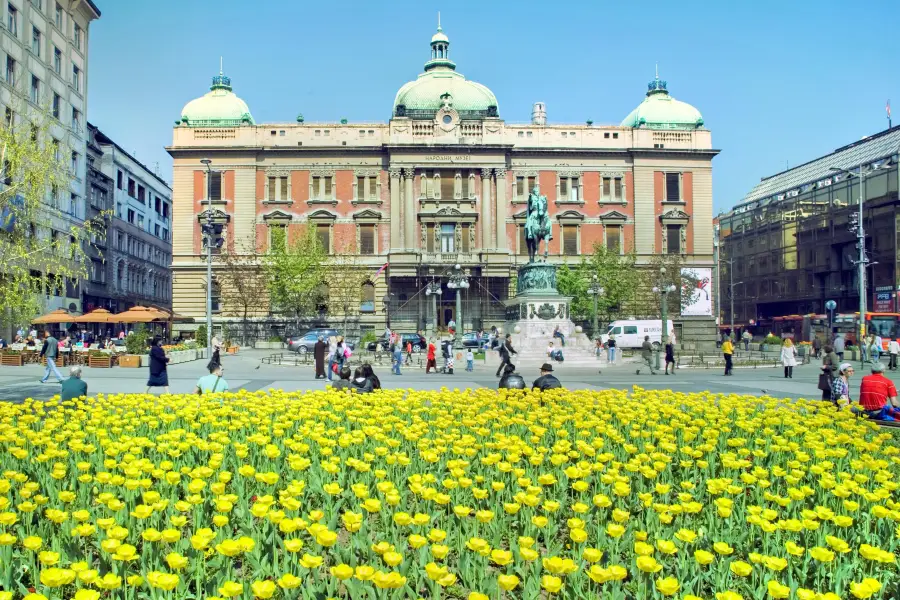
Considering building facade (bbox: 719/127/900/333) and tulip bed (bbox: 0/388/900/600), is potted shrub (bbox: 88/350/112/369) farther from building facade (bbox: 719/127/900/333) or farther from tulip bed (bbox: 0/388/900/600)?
building facade (bbox: 719/127/900/333)

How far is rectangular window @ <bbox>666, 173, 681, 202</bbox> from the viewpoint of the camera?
7138 cm

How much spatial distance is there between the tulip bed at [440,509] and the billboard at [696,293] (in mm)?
60046

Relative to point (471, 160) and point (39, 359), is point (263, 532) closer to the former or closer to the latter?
point (39, 359)

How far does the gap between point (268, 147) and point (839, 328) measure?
5219 cm

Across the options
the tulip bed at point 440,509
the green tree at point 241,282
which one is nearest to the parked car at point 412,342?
the green tree at point 241,282

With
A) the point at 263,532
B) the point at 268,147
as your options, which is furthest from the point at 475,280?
the point at 263,532

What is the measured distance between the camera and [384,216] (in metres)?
69.6

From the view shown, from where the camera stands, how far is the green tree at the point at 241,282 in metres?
65.6

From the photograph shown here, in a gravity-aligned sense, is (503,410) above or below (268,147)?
below

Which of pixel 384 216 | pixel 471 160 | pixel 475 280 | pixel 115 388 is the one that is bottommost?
pixel 115 388

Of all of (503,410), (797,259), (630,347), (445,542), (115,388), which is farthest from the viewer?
(797,259)

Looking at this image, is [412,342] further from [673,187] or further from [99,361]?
[673,187]

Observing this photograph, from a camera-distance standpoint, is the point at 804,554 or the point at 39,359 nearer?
the point at 804,554

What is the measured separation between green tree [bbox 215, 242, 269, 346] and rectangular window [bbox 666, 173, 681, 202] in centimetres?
3922
